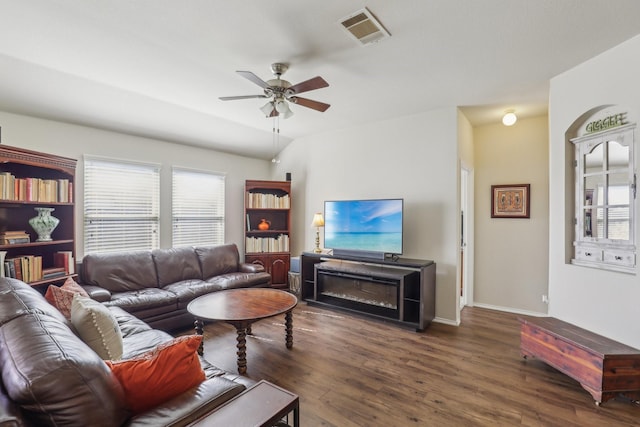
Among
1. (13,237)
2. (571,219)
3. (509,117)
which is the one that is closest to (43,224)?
(13,237)

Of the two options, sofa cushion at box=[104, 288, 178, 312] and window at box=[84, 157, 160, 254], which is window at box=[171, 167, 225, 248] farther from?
sofa cushion at box=[104, 288, 178, 312]

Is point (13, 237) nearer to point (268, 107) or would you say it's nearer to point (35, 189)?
point (35, 189)

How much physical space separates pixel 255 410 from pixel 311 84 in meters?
2.21

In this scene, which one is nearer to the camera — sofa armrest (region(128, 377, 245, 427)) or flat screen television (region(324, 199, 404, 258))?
sofa armrest (region(128, 377, 245, 427))

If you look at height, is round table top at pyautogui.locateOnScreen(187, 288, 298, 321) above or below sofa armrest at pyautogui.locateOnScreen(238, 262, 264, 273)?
below

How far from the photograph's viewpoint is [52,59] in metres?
2.59

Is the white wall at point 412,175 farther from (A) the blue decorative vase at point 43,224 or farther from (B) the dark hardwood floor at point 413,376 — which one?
(A) the blue decorative vase at point 43,224

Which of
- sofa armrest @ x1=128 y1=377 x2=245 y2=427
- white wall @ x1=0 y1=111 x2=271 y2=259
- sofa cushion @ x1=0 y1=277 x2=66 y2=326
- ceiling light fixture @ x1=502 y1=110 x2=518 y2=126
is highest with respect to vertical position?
ceiling light fixture @ x1=502 y1=110 x2=518 y2=126

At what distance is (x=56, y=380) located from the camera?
918mm

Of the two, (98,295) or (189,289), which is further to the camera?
(189,289)

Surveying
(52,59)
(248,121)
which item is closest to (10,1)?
(52,59)

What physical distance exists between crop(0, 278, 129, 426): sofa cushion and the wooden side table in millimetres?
308

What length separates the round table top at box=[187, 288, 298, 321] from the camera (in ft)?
8.34

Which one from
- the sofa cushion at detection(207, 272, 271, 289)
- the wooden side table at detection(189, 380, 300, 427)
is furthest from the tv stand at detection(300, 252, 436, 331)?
the wooden side table at detection(189, 380, 300, 427)
